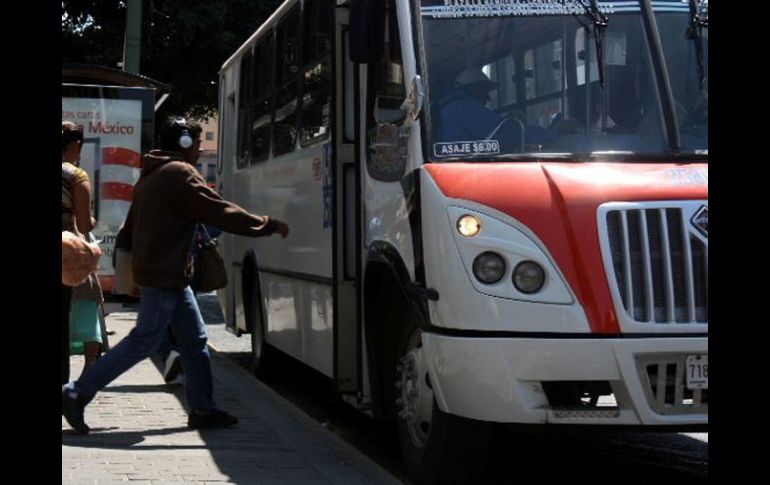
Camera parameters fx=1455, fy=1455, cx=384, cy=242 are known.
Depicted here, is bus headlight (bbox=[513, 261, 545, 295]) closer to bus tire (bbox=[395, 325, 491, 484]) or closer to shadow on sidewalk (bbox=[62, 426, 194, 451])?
bus tire (bbox=[395, 325, 491, 484])

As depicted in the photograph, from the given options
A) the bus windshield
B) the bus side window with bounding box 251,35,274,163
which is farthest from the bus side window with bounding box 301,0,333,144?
the bus windshield

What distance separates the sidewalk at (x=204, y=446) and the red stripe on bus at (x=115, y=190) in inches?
263

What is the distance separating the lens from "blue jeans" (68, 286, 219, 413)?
25.8 feet

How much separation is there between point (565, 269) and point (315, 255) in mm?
3183

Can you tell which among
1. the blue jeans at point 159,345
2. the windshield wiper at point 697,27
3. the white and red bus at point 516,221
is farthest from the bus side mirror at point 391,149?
the blue jeans at point 159,345

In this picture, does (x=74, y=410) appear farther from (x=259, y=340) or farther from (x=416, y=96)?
(x=259, y=340)

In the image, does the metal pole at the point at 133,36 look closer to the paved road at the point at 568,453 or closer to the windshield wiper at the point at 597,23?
the paved road at the point at 568,453

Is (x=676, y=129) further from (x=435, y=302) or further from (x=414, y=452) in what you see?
(x=414, y=452)

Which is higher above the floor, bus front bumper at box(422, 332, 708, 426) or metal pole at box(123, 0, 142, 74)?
metal pole at box(123, 0, 142, 74)

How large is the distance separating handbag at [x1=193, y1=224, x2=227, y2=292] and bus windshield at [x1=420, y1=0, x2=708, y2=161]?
270cm

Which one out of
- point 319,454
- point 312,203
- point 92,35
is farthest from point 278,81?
point 92,35

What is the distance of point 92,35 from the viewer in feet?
94.2

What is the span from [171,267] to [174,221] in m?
0.26

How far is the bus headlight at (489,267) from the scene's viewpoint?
5.82m
